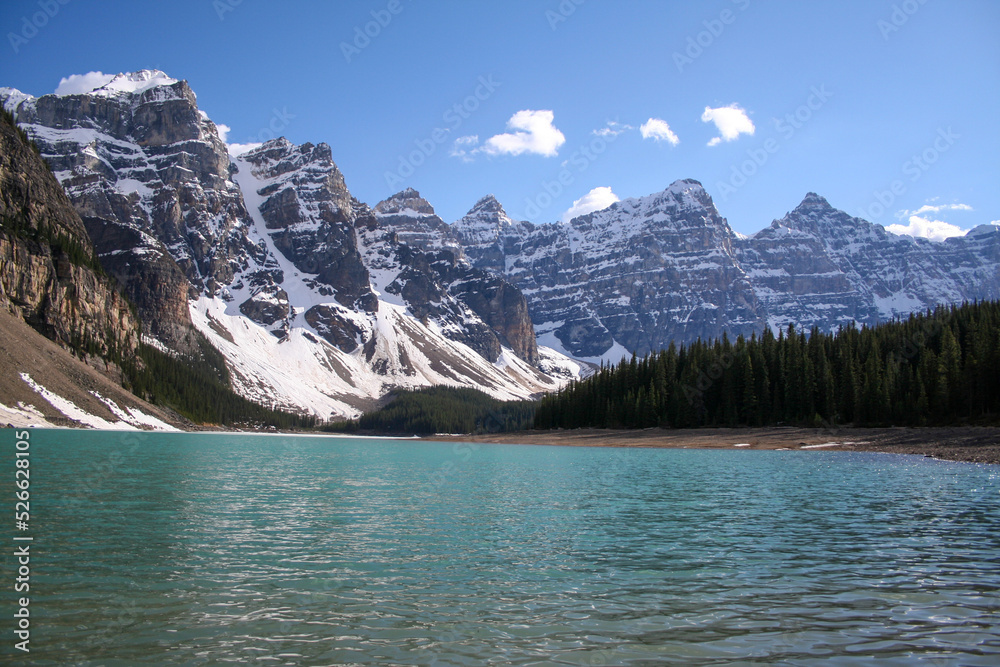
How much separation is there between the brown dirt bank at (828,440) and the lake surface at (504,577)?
38838 millimetres

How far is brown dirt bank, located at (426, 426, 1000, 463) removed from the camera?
69.0 metres

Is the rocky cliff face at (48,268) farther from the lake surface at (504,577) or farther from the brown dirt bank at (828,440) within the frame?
the lake surface at (504,577)

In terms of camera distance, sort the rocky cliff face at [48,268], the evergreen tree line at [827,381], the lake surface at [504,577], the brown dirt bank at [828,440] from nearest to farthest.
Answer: the lake surface at [504,577], the brown dirt bank at [828,440], the evergreen tree line at [827,381], the rocky cliff face at [48,268]

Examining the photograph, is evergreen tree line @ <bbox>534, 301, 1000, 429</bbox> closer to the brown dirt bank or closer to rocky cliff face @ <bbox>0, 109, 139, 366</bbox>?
the brown dirt bank

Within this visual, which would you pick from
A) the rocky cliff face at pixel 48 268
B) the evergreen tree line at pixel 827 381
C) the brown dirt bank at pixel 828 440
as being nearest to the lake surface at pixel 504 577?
the brown dirt bank at pixel 828 440

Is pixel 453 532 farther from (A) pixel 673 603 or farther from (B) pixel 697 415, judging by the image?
(B) pixel 697 415

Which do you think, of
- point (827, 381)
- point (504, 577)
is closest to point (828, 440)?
point (827, 381)

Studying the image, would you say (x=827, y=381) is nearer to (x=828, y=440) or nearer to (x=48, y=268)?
(x=828, y=440)

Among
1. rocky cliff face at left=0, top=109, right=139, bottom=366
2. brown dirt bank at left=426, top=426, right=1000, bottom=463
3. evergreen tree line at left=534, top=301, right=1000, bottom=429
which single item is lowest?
brown dirt bank at left=426, top=426, right=1000, bottom=463

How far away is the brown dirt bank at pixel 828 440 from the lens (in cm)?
6900

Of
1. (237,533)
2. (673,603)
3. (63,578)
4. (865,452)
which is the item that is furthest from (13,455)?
(865,452)

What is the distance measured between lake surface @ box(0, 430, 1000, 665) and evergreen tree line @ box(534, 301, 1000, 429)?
58534 mm

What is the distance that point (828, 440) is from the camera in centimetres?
8656

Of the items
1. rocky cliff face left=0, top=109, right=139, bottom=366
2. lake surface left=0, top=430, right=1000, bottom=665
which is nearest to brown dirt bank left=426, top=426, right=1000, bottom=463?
lake surface left=0, top=430, right=1000, bottom=665
